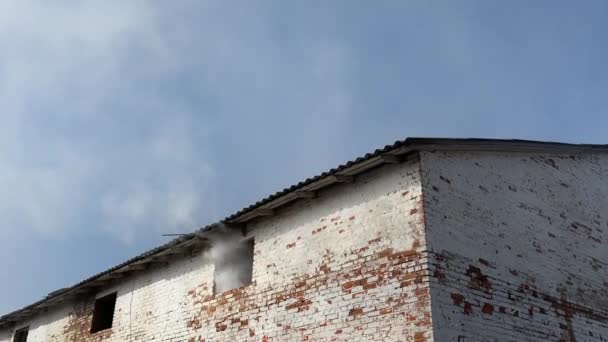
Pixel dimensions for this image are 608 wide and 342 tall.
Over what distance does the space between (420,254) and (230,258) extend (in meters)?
4.79

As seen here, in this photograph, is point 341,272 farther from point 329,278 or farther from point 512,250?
point 512,250

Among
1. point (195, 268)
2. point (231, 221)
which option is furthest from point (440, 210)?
point (195, 268)

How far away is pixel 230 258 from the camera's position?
38.8ft

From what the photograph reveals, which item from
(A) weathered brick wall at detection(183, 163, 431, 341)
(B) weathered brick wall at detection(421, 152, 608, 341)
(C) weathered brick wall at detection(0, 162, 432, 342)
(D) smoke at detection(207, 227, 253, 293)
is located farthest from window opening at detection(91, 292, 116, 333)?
(B) weathered brick wall at detection(421, 152, 608, 341)

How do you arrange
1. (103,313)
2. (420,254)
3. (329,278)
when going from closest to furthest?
1. (420,254)
2. (329,278)
3. (103,313)

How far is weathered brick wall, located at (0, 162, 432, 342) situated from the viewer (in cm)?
822

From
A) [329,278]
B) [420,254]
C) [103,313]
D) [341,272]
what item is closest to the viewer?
[420,254]

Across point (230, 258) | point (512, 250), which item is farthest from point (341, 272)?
point (230, 258)

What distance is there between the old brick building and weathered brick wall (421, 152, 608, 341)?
0.07 feet

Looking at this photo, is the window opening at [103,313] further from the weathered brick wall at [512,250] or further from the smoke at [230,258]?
the weathered brick wall at [512,250]

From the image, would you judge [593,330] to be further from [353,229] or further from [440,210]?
[353,229]

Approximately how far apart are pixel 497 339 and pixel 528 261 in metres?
1.70

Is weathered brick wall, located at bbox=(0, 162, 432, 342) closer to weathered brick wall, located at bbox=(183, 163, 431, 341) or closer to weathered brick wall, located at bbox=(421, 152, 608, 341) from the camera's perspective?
weathered brick wall, located at bbox=(183, 163, 431, 341)

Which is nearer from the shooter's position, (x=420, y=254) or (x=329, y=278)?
(x=420, y=254)
